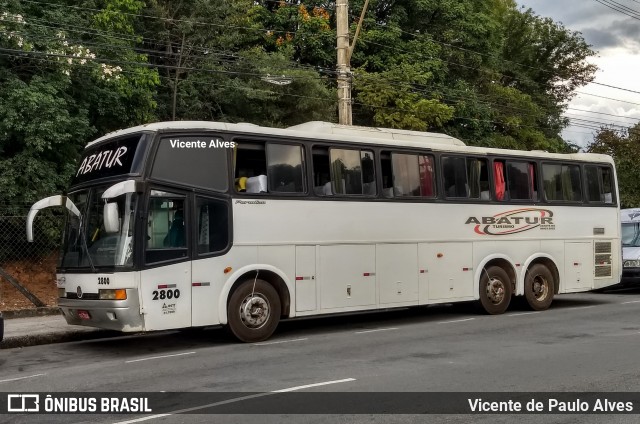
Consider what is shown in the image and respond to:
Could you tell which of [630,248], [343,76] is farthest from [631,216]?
[343,76]

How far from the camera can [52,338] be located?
13781 millimetres

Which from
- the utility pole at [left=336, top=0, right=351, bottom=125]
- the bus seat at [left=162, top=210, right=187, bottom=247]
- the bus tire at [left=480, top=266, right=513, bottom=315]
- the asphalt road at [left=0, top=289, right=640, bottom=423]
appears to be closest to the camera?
the asphalt road at [left=0, top=289, right=640, bottom=423]

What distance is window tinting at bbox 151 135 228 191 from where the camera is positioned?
39.3 ft

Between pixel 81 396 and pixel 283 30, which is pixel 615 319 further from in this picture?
pixel 283 30

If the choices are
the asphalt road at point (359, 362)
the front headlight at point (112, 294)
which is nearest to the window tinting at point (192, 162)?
the front headlight at point (112, 294)

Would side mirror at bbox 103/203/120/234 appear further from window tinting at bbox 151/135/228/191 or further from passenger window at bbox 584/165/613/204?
passenger window at bbox 584/165/613/204

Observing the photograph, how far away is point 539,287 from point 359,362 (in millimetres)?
8885

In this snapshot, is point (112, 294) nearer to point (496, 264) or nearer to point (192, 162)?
point (192, 162)

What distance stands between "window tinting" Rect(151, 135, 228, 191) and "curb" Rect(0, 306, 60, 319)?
652 cm

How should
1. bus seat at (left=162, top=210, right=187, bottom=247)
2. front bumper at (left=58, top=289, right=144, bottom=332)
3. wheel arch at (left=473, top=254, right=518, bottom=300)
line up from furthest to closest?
wheel arch at (left=473, top=254, right=518, bottom=300) < bus seat at (left=162, top=210, right=187, bottom=247) < front bumper at (left=58, top=289, right=144, bottom=332)

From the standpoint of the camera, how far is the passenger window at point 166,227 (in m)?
11.7

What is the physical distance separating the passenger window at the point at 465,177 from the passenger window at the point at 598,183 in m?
3.75

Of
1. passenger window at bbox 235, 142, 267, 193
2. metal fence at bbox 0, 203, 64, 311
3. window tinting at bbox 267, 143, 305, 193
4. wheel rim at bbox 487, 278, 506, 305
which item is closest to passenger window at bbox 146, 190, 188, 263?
passenger window at bbox 235, 142, 267, 193

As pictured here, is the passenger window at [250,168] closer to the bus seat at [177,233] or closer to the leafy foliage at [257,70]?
the bus seat at [177,233]
